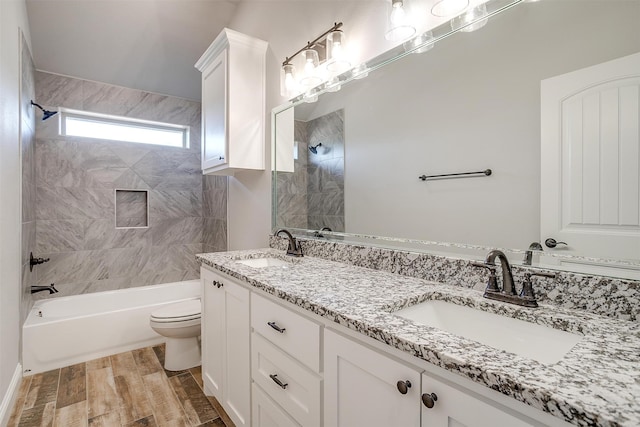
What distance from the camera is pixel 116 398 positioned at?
193 cm

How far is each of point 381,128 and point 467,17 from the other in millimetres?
552

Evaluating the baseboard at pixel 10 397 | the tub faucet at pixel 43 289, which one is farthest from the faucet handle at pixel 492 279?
the tub faucet at pixel 43 289

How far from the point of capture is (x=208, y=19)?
9.24 ft

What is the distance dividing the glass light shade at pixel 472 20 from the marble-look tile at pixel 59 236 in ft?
11.5

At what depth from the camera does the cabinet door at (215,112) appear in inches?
87.9

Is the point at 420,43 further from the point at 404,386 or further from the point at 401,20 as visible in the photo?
the point at 404,386

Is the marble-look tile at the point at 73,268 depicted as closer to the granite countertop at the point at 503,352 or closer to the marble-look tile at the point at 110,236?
the marble-look tile at the point at 110,236

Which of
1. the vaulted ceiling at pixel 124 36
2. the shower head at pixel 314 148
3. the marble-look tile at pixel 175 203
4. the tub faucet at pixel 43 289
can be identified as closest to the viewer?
the shower head at pixel 314 148

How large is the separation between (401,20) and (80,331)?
9.93 feet

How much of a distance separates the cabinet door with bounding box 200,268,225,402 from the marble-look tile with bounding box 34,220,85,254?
2004 millimetres

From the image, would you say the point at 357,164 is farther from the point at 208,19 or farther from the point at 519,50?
the point at 208,19

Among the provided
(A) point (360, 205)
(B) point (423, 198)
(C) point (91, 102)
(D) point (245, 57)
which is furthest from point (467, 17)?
(C) point (91, 102)

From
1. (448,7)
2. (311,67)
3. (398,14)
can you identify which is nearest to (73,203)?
(311,67)

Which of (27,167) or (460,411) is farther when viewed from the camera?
(27,167)
